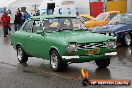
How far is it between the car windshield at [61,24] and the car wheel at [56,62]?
0.96 metres

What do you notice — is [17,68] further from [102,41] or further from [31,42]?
[102,41]

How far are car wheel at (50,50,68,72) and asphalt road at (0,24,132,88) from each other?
0.15 metres

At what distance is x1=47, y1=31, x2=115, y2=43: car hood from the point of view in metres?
11.1

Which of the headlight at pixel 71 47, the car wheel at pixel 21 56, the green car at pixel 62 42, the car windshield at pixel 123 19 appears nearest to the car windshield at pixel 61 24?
the green car at pixel 62 42

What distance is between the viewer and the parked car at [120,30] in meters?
17.2

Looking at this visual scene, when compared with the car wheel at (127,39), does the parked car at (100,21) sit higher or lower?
higher

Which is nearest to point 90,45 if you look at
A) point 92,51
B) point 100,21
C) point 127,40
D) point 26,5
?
point 92,51

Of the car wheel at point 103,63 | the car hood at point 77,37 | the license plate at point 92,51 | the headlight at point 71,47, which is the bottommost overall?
the car wheel at point 103,63

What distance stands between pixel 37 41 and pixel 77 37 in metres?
1.54

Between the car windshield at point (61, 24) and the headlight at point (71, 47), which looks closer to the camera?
the headlight at point (71, 47)

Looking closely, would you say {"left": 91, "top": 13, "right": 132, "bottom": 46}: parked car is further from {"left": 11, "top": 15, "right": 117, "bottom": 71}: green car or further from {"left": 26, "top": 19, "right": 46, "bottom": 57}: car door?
{"left": 26, "top": 19, "right": 46, "bottom": 57}: car door

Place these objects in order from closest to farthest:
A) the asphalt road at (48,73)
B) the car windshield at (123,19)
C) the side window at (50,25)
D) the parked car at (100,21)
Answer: the asphalt road at (48,73), the side window at (50,25), the car windshield at (123,19), the parked car at (100,21)

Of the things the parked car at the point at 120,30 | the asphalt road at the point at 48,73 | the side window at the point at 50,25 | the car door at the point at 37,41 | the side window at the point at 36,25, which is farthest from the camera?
the parked car at the point at 120,30

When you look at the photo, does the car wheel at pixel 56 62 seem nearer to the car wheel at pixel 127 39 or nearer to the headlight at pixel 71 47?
the headlight at pixel 71 47
